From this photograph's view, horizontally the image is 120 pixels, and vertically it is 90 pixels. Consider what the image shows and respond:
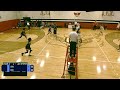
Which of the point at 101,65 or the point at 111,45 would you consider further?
the point at 111,45

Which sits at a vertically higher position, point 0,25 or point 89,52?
point 0,25

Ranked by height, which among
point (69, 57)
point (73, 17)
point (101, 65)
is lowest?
point (101, 65)

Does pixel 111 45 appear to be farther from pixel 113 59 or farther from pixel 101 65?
pixel 101 65
